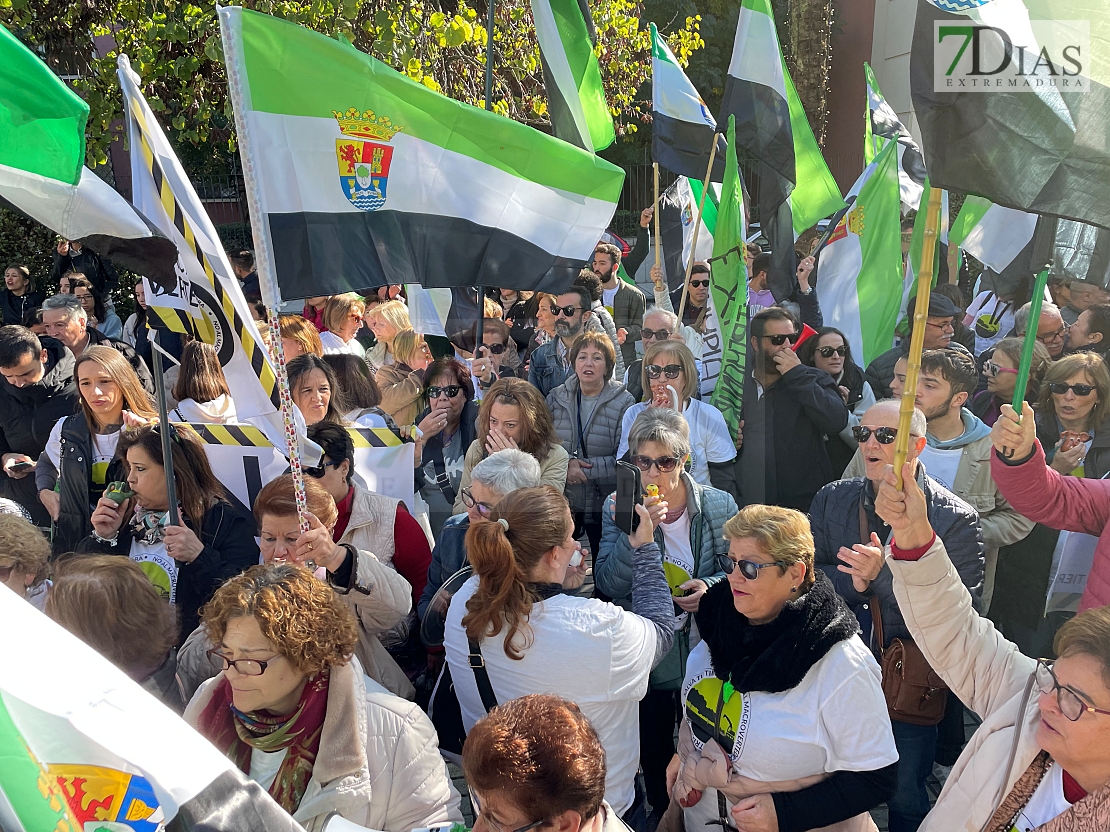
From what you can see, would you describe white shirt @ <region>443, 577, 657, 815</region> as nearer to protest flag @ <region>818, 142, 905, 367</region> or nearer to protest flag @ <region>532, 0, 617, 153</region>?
protest flag @ <region>532, 0, 617, 153</region>

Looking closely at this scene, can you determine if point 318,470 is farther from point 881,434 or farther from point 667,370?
point 881,434

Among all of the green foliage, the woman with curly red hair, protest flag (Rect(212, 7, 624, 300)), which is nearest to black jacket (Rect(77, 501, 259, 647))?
protest flag (Rect(212, 7, 624, 300))

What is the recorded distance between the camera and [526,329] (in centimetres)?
862

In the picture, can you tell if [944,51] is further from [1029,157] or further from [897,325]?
[897,325]

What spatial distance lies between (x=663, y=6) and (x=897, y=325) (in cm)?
1770

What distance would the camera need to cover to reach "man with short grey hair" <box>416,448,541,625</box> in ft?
11.3

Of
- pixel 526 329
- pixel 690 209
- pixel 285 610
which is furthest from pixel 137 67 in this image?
pixel 285 610

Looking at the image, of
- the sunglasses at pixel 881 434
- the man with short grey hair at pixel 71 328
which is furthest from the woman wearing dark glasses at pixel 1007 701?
the man with short grey hair at pixel 71 328

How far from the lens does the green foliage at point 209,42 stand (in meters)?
9.75

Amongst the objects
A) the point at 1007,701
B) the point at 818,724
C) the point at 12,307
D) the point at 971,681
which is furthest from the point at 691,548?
the point at 12,307

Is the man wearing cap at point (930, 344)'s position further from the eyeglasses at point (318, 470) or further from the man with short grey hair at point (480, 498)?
the eyeglasses at point (318, 470)

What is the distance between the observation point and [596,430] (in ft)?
17.3

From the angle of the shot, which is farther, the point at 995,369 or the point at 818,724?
the point at 995,369

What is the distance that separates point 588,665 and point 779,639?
0.52 m
